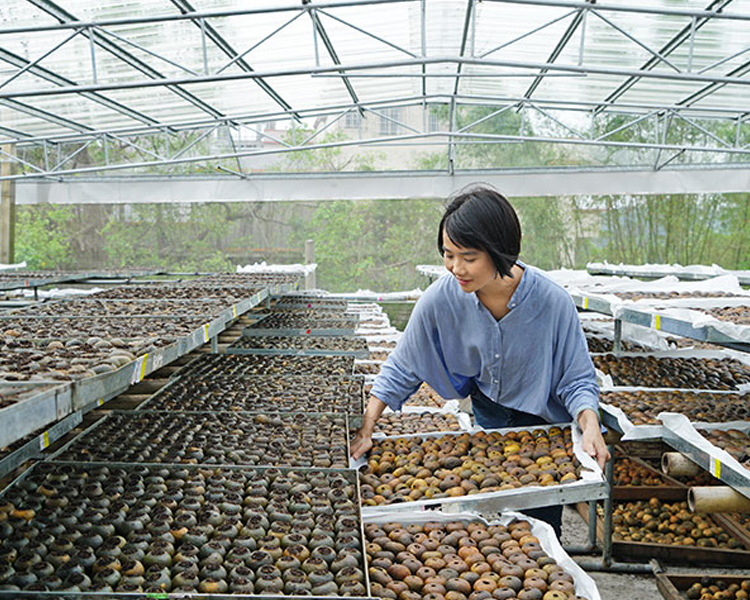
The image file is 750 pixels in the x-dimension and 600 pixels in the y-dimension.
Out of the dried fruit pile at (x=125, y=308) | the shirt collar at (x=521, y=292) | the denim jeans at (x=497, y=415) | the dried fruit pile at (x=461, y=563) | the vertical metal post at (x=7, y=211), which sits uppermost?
the vertical metal post at (x=7, y=211)

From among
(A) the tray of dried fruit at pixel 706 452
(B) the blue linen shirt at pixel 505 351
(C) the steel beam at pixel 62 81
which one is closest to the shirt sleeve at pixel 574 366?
(B) the blue linen shirt at pixel 505 351

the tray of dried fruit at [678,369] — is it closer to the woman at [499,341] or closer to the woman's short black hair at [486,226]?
the woman at [499,341]

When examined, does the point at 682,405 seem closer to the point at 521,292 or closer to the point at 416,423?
the point at 416,423

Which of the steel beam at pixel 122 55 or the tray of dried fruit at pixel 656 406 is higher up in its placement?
the steel beam at pixel 122 55

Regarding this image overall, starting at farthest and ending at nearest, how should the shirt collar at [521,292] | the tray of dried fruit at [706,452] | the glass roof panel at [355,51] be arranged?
the glass roof panel at [355,51] < the tray of dried fruit at [706,452] < the shirt collar at [521,292]

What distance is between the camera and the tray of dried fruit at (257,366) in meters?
4.14

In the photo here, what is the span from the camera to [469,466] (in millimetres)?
2424

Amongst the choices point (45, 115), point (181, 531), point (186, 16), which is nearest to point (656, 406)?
point (181, 531)

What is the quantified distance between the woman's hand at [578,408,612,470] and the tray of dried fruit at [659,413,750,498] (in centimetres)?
82

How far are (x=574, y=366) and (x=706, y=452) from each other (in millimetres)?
1081

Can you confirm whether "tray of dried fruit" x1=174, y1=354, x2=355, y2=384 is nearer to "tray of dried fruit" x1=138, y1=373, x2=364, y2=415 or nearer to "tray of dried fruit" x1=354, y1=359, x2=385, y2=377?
"tray of dried fruit" x1=138, y1=373, x2=364, y2=415

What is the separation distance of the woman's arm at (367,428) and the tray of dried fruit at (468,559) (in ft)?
1.58

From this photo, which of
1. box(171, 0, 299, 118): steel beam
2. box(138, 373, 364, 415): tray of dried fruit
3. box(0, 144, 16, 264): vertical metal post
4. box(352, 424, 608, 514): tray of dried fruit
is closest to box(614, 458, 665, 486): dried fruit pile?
box(138, 373, 364, 415): tray of dried fruit

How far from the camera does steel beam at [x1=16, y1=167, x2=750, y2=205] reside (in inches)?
428
